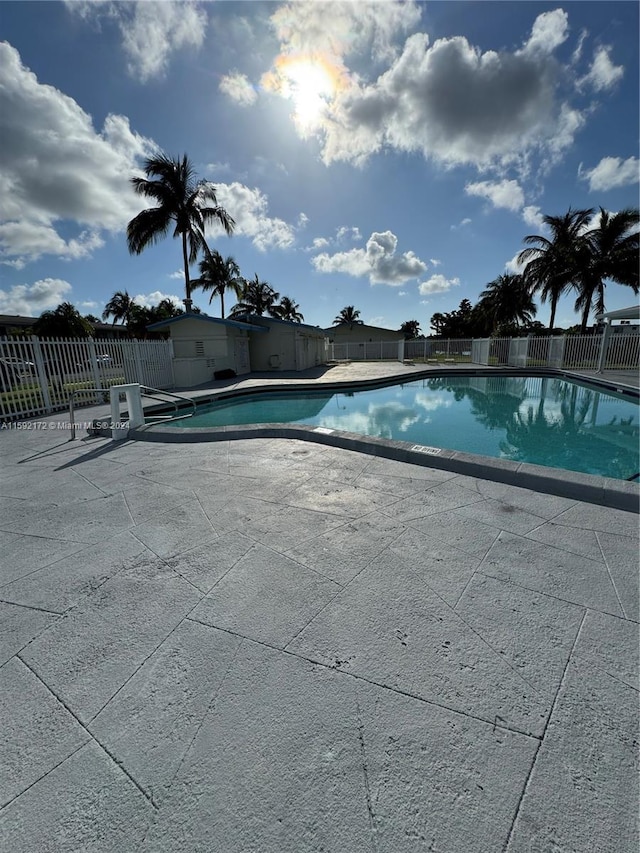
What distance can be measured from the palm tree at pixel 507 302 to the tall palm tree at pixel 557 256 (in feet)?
30.0

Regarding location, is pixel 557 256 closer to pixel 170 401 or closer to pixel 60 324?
pixel 170 401

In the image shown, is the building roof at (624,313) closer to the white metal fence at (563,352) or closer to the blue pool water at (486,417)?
the white metal fence at (563,352)

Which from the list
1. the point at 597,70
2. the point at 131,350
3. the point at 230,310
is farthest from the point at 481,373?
the point at 230,310

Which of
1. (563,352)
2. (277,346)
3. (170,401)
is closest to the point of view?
(170,401)

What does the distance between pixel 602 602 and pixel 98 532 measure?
391cm

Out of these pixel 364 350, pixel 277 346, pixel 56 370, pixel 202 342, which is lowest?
pixel 56 370

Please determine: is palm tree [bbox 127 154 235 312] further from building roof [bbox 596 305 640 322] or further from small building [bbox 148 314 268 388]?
building roof [bbox 596 305 640 322]

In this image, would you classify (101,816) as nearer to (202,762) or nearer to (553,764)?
(202,762)

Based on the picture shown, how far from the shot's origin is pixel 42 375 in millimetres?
8945

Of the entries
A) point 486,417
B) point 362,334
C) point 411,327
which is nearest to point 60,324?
point 486,417

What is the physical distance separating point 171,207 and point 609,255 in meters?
28.0

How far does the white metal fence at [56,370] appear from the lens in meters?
8.30

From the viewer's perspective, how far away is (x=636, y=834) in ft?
3.63

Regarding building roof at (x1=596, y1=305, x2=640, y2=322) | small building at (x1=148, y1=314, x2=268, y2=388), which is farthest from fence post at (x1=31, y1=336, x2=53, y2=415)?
building roof at (x1=596, y1=305, x2=640, y2=322)
